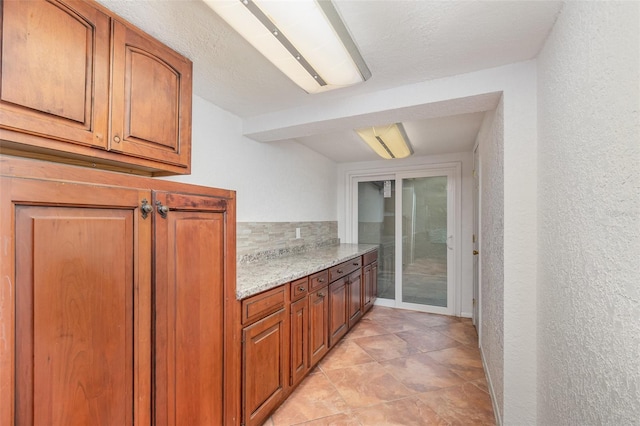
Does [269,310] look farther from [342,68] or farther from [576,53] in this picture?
[576,53]

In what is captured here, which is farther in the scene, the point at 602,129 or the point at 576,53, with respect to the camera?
the point at 576,53

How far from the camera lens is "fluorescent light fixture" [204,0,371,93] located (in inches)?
41.6

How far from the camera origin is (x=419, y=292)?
13.0ft

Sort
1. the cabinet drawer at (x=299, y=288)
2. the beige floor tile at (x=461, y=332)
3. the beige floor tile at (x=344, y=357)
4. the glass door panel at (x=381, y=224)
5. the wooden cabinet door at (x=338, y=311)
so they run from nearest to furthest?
1. the cabinet drawer at (x=299, y=288)
2. the beige floor tile at (x=344, y=357)
3. the wooden cabinet door at (x=338, y=311)
4. the beige floor tile at (x=461, y=332)
5. the glass door panel at (x=381, y=224)

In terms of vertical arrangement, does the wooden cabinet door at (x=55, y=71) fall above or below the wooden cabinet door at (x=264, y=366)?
above

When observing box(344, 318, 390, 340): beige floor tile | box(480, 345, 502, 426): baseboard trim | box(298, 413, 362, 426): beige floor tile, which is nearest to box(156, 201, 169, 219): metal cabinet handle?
box(298, 413, 362, 426): beige floor tile

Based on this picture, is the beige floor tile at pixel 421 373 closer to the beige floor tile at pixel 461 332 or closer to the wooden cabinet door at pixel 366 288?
the beige floor tile at pixel 461 332

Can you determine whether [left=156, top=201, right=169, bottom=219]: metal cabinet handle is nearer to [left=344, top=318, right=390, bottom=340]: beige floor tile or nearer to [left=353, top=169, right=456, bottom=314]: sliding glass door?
[left=344, top=318, right=390, bottom=340]: beige floor tile

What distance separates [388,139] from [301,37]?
1765mm

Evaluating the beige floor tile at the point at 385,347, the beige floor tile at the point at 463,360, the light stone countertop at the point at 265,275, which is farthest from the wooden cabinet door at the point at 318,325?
the beige floor tile at the point at 463,360

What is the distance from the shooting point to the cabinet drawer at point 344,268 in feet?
8.46

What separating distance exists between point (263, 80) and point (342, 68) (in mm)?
616

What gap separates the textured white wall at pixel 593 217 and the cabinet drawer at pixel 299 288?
1463 mm

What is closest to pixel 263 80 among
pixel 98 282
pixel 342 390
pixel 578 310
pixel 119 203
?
pixel 119 203
